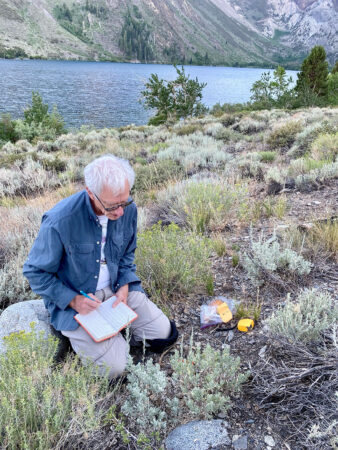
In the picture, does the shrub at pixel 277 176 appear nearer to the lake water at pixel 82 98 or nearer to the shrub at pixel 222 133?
the shrub at pixel 222 133

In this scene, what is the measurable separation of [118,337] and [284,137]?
28.4 ft

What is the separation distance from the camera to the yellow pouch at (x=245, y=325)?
8.58 ft

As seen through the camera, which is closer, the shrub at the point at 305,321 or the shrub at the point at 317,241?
the shrub at the point at 305,321

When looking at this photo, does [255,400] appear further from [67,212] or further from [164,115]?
[164,115]

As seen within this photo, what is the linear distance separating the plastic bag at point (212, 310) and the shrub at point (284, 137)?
729cm

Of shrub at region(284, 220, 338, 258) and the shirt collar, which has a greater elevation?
the shirt collar

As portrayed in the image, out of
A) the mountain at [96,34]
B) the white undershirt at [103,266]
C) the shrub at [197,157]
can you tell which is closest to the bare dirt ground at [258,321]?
the white undershirt at [103,266]

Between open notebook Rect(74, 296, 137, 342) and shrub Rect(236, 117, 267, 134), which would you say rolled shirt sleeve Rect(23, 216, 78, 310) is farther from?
shrub Rect(236, 117, 267, 134)

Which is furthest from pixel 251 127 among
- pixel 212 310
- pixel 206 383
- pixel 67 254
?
pixel 206 383

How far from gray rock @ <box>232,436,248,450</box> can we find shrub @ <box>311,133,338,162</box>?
5614mm

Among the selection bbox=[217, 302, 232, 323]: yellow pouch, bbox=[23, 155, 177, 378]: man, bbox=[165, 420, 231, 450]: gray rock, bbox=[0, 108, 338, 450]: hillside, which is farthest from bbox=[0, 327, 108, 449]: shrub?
bbox=[217, 302, 232, 323]: yellow pouch

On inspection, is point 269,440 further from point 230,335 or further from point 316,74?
point 316,74

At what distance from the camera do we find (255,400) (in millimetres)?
2000

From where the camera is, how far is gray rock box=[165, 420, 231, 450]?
172 centimetres
